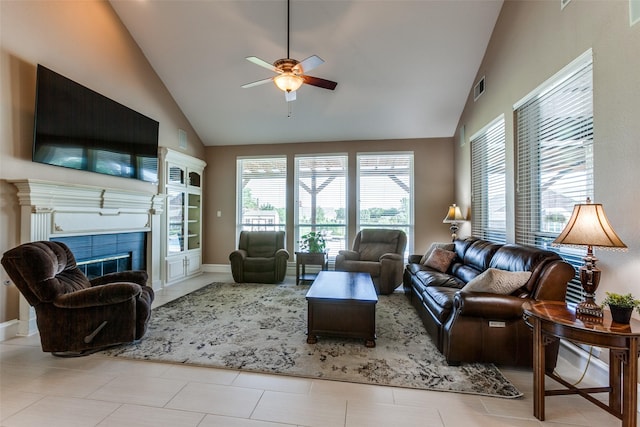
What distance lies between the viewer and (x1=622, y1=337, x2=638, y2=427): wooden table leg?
4.62ft

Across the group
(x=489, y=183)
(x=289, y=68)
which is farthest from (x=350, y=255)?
(x=289, y=68)

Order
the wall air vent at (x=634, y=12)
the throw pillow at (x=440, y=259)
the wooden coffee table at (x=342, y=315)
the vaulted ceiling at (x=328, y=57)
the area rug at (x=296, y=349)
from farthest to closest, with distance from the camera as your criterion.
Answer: the throw pillow at (x=440, y=259)
the vaulted ceiling at (x=328, y=57)
the wooden coffee table at (x=342, y=315)
the area rug at (x=296, y=349)
the wall air vent at (x=634, y=12)

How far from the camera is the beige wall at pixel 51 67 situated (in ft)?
8.84

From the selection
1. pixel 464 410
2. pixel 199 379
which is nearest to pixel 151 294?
pixel 199 379

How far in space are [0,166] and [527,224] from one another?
5.39m

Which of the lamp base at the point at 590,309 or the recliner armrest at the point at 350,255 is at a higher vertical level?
the lamp base at the point at 590,309

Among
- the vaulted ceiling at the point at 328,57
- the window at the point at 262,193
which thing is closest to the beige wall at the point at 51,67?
the vaulted ceiling at the point at 328,57

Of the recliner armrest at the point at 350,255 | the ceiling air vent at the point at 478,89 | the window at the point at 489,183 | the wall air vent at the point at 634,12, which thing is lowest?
the recliner armrest at the point at 350,255

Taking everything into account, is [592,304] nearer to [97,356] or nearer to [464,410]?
[464,410]

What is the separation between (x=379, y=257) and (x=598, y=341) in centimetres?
346

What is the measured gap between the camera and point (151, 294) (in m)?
2.83

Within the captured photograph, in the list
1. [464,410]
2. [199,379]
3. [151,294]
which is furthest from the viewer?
[151,294]

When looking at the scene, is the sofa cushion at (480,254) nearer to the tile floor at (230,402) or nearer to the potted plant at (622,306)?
the tile floor at (230,402)

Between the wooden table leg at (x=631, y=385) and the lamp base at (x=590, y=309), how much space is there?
209 millimetres
